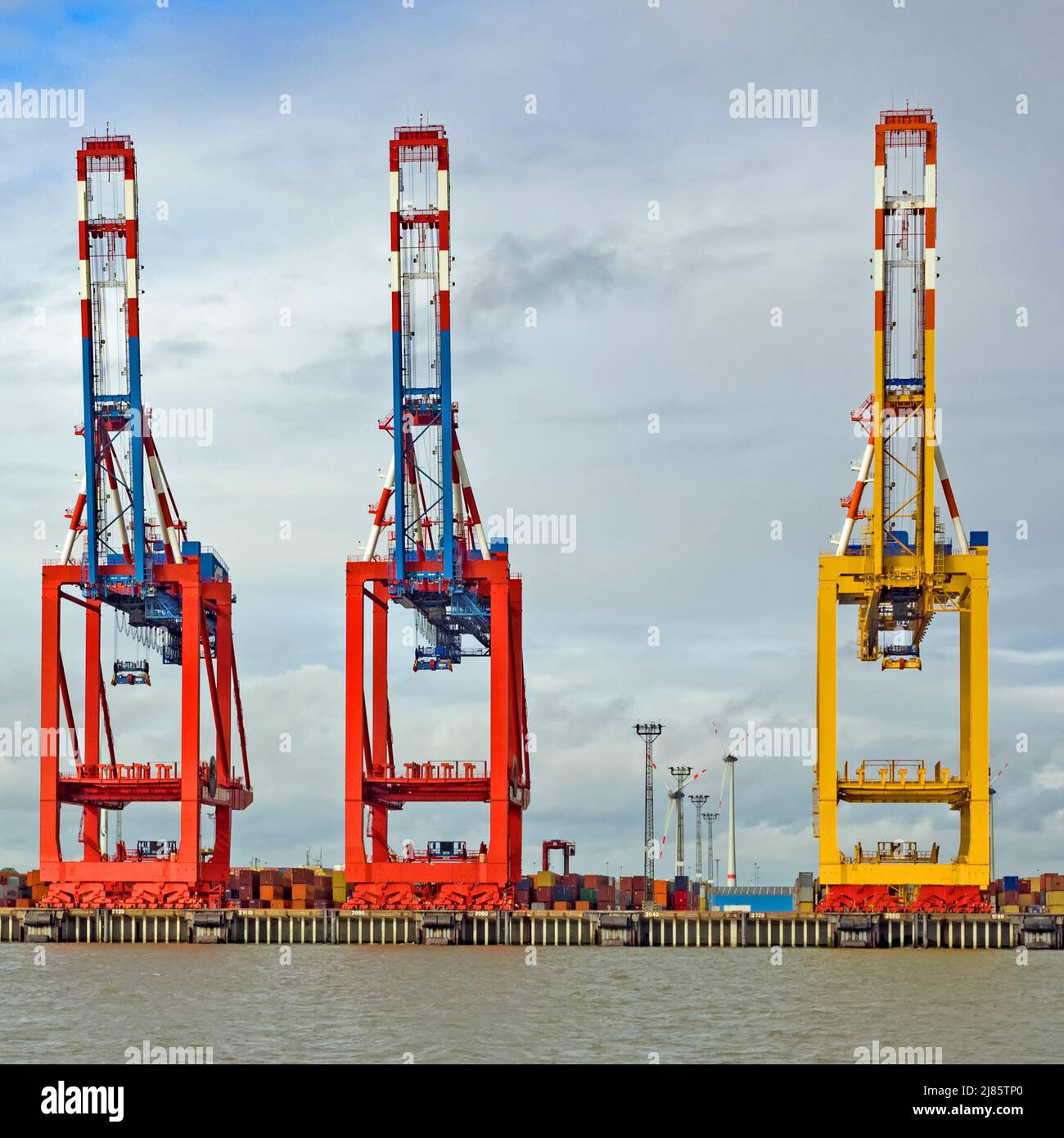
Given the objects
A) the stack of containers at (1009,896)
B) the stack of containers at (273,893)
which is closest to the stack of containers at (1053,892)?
the stack of containers at (1009,896)

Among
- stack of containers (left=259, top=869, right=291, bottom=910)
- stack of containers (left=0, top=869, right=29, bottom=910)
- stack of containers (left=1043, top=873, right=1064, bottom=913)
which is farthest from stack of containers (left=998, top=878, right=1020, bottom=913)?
stack of containers (left=0, top=869, right=29, bottom=910)

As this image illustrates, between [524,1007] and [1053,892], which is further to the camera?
[1053,892]

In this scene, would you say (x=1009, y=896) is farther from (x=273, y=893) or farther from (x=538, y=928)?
(x=273, y=893)

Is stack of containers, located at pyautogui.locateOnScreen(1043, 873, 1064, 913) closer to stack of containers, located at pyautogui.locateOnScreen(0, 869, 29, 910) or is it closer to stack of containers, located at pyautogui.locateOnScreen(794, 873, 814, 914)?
stack of containers, located at pyautogui.locateOnScreen(794, 873, 814, 914)

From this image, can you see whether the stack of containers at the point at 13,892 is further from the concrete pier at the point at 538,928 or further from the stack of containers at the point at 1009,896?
the stack of containers at the point at 1009,896

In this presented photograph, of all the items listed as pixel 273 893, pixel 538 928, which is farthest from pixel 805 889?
pixel 273 893
